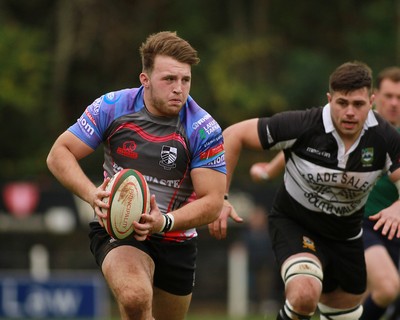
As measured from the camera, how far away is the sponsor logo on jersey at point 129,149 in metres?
6.70

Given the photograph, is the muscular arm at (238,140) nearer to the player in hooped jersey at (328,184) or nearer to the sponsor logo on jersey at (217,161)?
the player in hooped jersey at (328,184)

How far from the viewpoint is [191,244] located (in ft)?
23.2

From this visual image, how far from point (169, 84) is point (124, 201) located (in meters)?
0.88

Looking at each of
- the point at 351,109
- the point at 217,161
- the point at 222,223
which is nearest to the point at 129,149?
the point at 217,161

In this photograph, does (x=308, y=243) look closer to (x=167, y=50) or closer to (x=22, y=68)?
(x=167, y=50)

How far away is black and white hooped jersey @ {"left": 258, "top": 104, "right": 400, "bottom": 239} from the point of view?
7402 millimetres

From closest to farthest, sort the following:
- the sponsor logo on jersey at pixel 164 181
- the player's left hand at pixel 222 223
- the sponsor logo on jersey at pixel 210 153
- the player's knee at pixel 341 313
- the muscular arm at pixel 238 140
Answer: the sponsor logo on jersey at pixel 210 153 → the sponsor logo on jersey at pixel 164 181 → the player's left hand at pixel 222 223 → the muscular arm at pixel 238 140 → the player's knee at pixel 341 313

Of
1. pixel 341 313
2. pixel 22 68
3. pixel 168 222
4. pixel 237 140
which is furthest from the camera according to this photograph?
pixel 22 68

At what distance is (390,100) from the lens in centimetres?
890

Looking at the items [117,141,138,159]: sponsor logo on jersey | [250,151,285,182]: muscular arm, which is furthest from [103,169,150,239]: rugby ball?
[250,151,285,182]: muscular arm

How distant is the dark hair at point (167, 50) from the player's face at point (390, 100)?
111 inches

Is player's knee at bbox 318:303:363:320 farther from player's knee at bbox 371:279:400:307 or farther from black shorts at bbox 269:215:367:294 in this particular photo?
player's knee at bbox 371:279:400:307

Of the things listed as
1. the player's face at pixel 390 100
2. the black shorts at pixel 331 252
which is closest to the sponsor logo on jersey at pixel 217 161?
the black shorts at pixel 331 252

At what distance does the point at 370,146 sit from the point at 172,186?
5.13ft
